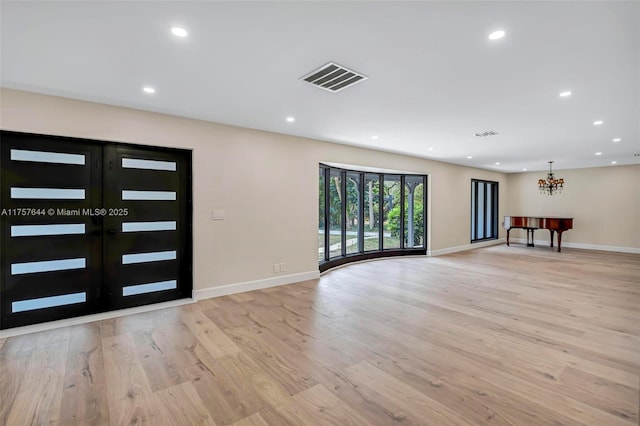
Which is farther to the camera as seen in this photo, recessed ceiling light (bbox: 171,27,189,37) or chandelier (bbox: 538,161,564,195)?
chandelier (bbox: 538,161,564,195)

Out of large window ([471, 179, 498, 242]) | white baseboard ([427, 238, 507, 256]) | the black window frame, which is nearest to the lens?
Result: white baseboard ([427, 238, 507, 256])

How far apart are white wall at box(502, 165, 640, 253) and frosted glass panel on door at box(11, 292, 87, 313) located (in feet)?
42.0

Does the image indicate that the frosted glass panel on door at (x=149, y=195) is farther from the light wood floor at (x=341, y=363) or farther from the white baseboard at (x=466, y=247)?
the white baseboard at (x=466, y=247)

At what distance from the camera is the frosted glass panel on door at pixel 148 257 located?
3.96 meters

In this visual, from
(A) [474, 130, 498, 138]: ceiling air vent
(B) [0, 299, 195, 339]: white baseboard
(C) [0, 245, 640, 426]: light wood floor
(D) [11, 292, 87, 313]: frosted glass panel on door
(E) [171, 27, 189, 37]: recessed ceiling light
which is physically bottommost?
(C) [0, 245, 640, 426]: light wood floor

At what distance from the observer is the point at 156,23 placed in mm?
2113

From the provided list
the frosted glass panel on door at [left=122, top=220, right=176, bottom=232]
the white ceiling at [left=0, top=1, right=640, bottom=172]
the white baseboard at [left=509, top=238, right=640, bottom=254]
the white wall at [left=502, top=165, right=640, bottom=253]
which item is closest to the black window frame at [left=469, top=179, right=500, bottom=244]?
the white wall at [left=502, top=165, right=640, bottom=253]

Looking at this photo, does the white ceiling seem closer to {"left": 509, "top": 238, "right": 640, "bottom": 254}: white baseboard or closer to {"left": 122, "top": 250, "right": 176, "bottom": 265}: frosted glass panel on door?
{"left": 122, "top": 250, "right": 176, "bottom": 265}: frosted glass panel on door

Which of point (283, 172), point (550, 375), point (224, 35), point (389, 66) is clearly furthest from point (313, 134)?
point (550, 375)

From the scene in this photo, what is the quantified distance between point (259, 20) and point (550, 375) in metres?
3.47

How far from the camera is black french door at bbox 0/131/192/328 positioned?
3.33 m

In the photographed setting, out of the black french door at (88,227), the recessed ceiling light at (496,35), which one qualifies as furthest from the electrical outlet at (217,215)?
Result: the recessed ceiling light at (496,35)

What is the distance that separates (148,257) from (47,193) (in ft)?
4.31

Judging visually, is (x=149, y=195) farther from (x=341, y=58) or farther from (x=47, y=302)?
(x=341, y=58)
